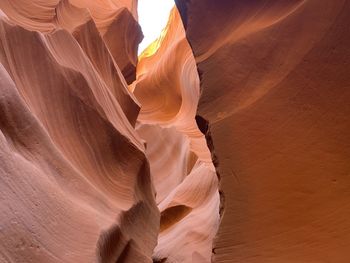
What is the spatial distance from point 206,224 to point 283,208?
1.50 meters

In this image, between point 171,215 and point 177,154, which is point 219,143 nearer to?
point 171,215

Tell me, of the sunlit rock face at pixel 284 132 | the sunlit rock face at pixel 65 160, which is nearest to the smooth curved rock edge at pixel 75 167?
the sunlit rock face at pixel 65 160

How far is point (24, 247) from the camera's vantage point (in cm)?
140

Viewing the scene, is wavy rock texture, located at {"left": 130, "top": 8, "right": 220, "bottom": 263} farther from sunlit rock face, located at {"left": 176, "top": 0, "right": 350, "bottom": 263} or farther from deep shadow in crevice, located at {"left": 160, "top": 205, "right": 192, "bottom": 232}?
sunlit rock face, located at {"left": 176, "top": 0, "right": 350, "bottom": 263}

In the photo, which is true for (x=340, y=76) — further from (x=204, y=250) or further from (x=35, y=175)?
(x=204, y=250)

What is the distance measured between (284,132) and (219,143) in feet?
0.81

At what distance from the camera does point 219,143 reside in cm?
195

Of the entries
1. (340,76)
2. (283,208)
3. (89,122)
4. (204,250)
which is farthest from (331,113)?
(204,250)

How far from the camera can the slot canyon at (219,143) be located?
5.25 ft

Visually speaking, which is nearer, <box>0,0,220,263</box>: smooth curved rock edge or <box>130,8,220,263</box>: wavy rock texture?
<box>0,0,220,263</box>: smooth curved rock edge

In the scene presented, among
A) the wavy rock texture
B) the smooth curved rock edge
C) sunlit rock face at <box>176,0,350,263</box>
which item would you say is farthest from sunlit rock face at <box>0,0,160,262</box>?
the wavy rock texture

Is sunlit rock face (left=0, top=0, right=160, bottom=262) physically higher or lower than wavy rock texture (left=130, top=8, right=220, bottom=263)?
higher

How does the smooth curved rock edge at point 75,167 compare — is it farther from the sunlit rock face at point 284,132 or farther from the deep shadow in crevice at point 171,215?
the sunlit rock face at point 284,132

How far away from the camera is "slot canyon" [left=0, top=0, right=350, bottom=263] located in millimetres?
1602
